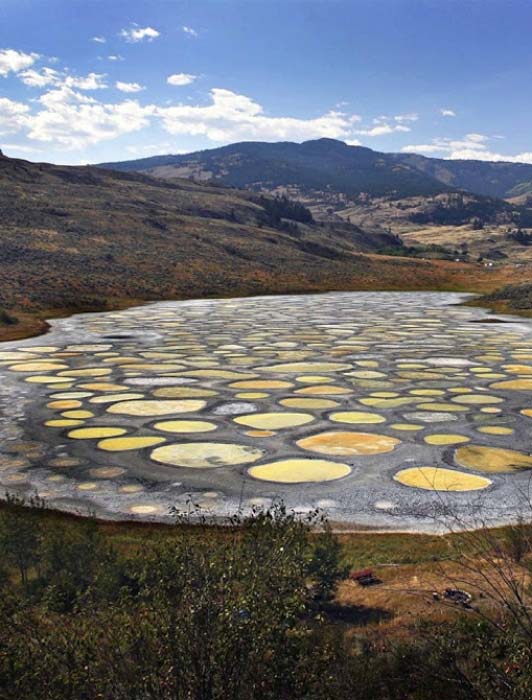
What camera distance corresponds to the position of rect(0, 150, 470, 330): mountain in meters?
48.3

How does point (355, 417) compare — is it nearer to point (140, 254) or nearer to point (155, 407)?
point (155, 407)

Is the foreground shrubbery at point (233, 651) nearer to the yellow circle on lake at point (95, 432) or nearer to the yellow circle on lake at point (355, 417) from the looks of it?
the yellow circle on lake at point (95, 432)

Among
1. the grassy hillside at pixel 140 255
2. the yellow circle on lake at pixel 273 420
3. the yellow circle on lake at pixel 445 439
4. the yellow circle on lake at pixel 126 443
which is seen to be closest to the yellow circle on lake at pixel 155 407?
the yellow circle on lake at pixel 273 420

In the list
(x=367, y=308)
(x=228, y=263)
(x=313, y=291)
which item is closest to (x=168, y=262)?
(x=228, y=263)

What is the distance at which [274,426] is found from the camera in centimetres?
1218

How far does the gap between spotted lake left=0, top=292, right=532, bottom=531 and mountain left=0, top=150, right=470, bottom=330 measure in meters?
19.0

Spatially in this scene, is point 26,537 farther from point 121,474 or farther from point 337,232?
point 337,232

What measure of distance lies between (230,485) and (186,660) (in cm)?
534

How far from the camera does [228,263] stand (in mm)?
65438

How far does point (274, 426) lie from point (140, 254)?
5230 centimetres

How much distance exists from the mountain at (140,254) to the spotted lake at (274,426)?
62.3 ft

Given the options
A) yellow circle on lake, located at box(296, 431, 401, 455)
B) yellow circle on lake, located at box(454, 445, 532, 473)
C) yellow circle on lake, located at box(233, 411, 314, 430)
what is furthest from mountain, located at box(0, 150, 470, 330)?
yellow circle on lake, located at box(454, 445, 532, 473)

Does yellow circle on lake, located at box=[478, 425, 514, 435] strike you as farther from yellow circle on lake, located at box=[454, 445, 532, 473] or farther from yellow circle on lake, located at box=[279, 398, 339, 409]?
yellow circle on lake, located at box=[279, 398, 339, 409]

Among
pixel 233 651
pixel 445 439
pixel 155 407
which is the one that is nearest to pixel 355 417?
pixel 445 439
